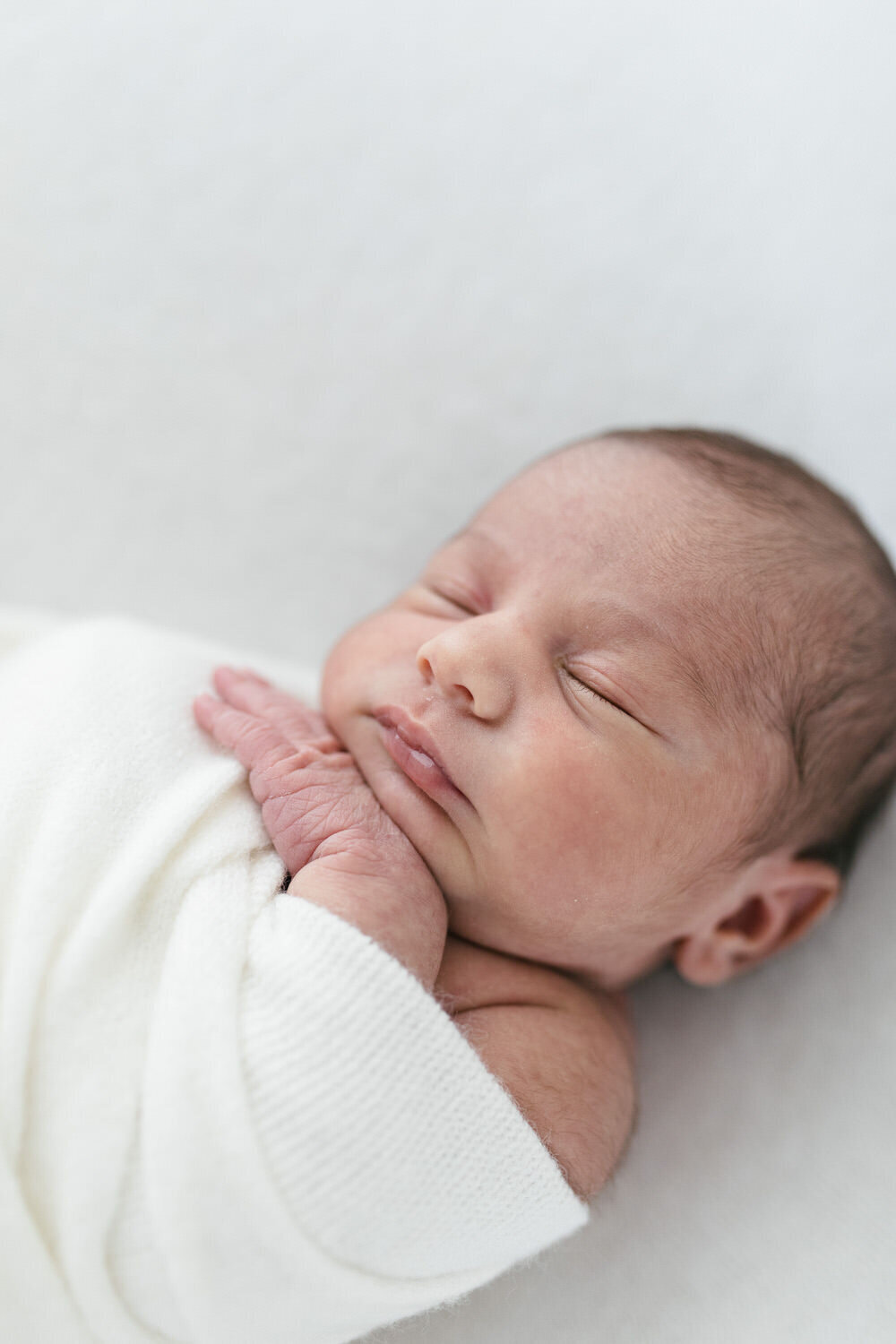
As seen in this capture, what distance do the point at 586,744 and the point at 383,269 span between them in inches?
38.1

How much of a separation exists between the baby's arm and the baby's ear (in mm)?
168

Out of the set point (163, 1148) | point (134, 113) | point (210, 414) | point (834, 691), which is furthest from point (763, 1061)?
point (134, 113)

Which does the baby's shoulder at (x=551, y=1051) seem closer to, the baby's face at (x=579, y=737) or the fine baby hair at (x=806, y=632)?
the baby's face at (x=579, y=737)

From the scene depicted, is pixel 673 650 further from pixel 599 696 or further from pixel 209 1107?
pixel 209 1107

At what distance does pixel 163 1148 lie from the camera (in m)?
0.95

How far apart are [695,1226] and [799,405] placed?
121cm

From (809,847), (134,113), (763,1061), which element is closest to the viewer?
(809,847)

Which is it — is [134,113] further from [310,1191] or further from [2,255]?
[310,1191]

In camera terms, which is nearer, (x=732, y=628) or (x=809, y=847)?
(x=732, y=628)

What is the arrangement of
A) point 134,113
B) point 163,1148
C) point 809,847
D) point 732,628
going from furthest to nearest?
point 134,113 → point 809,847 → point 732,628 → point 163,1148

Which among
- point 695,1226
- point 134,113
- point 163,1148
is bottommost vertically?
point 695,1226

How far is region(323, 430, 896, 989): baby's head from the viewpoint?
3.81 ft

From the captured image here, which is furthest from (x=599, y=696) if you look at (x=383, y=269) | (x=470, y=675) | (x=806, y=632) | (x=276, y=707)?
(x=383, y=269)

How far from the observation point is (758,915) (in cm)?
138
